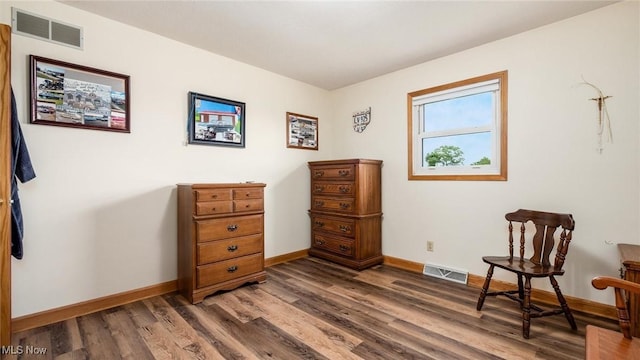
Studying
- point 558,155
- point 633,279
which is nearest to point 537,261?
point 633,279

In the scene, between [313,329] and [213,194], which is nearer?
[313,329]

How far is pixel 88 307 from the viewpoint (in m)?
2.26

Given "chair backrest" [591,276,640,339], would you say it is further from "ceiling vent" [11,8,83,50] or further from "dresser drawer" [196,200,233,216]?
"ceiling vent" [11,8,83,50]

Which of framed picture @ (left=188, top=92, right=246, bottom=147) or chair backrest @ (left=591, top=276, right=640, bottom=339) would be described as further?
framed picture @ (left=188, top=92, right=246, bottom=147)

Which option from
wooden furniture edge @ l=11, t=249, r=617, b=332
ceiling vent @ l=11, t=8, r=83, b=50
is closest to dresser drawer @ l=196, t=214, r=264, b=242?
wooden furniture edge @ l=11, t=249, r=617, b=332

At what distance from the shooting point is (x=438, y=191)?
3.13 meters

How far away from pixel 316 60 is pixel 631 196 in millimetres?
2988

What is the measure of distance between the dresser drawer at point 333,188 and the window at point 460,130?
742 millimetres

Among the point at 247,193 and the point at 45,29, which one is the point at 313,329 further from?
the point at 45,29

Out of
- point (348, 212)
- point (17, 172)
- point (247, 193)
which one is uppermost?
point (17, 172)

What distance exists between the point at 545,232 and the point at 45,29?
4165 millimetres

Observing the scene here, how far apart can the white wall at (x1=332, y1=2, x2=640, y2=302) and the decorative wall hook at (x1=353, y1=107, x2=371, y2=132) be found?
68cm

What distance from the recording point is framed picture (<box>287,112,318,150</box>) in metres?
3.81

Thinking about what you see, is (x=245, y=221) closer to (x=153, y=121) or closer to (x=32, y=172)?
(x=153, y=121)
